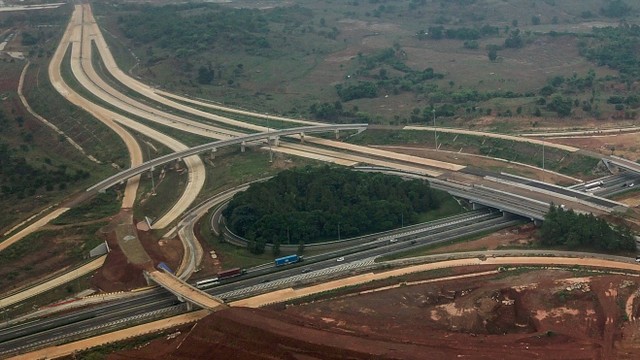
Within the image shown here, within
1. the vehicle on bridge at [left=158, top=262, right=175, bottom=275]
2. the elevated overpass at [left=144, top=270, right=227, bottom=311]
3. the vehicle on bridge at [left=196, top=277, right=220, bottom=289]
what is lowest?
the vehicle on bridge at [left=196, top=277, right=220, bottom=289]

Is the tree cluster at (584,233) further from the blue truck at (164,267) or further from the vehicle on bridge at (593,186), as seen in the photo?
the blue truck at (164,267)

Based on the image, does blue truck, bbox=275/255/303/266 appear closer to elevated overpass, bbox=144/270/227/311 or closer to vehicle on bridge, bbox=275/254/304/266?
vehicle on bridge, bbox=275/254/304/266

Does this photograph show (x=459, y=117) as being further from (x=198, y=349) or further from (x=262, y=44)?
(x=198, y=349)

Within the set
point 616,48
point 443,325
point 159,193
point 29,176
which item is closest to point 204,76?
point 29,176

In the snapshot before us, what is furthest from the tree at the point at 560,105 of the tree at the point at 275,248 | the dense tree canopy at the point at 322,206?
the tree at the point at 275,248

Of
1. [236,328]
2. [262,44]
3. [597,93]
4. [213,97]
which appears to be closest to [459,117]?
[597,93]

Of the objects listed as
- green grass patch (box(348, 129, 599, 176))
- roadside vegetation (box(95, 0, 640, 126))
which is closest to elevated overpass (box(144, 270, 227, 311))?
green grass patch (box(348, 129, 599, 176))

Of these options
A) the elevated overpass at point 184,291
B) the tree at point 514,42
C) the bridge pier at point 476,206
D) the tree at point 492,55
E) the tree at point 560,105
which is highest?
the tree at point 514,42
